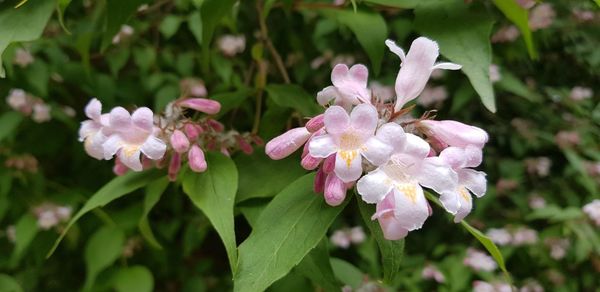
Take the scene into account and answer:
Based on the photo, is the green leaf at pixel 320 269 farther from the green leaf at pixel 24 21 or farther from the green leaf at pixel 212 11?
the green leaf at pixel 24 21

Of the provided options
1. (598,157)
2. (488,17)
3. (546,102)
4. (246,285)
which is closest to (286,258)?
(246,285)

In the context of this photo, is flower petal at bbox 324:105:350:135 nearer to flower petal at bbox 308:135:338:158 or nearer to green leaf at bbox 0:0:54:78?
flower petal at bbox 308:135:338:158

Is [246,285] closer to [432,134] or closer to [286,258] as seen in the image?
[286,258]

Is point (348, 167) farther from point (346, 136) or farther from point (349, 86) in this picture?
point (349, 86)

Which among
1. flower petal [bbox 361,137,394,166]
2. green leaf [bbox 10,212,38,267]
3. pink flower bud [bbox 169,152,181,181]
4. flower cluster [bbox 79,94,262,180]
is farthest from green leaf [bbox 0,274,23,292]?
flower petal [bbox 361,137,394,166]

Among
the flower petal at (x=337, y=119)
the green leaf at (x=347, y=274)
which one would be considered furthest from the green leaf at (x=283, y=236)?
the green leaf at (x=347, y=274)

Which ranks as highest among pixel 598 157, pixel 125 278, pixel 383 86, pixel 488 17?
pixel 488 17

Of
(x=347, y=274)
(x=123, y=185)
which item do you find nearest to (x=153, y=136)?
(x=123, y=185)
